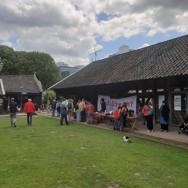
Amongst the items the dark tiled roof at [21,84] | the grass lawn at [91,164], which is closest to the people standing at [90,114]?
the grass lawn at [91,164]

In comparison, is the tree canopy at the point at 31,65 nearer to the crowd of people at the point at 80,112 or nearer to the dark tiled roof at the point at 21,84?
the dark tiled roof at the point at 21,84

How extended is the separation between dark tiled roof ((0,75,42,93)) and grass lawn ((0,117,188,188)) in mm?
32808

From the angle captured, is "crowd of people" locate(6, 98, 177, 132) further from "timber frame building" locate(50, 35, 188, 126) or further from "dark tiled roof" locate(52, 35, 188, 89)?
"dark tiled roof" locate(52, 35, 188, 89)

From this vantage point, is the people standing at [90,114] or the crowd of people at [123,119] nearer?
the crowd of people at [123,119]

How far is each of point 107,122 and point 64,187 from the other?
15188 millimetres

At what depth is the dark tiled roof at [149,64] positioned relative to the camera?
57.2ft

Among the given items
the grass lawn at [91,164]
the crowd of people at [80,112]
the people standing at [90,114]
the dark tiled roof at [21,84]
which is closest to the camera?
the grass lawn at [91,164]

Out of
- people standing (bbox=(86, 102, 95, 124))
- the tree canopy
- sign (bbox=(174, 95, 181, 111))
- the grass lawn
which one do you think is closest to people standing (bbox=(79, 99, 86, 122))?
people standing (bbox=(86, 102, 95, 124))

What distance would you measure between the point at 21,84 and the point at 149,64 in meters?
29.7

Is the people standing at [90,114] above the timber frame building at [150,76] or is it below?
below

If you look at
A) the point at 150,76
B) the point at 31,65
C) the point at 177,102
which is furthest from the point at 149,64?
the point at 31,65

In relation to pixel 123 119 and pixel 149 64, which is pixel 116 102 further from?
pixel 123 119

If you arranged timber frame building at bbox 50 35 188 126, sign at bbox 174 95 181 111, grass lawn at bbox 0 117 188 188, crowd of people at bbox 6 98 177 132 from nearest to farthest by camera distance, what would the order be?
grass lawn at bbox 0 117 188 188
crowd of people at bbox 6 98 177 132
timber frame building at bbox 50 35 188 126
sign at bbox 174 95 181 111

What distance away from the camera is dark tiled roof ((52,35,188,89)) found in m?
17.4
